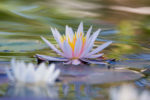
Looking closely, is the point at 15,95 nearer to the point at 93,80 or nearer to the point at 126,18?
the point at 93,80

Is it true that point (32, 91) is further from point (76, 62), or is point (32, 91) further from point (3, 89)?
point (76, 62)

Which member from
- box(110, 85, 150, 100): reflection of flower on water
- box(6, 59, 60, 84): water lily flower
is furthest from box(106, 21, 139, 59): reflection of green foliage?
box(6, 59, 60, 84): water lily flower

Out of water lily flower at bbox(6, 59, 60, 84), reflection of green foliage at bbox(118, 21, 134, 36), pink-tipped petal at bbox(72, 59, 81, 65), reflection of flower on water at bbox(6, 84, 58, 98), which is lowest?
reflection of flower on water at bbox(6, 84, 58, 98)

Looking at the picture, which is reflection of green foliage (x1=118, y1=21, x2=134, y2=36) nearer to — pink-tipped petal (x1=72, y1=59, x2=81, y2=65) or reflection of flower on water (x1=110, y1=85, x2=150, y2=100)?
pink-tipped petal (x1=72, y1=59, x2=81, y2=65)

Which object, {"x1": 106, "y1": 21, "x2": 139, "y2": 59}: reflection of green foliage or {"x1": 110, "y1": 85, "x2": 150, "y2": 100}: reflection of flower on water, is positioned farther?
{"x1": 106, "y1": 21, "x2": 139, "y2": 59}: reflection of green foliage

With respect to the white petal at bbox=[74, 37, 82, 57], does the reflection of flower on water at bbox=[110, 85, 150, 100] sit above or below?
below

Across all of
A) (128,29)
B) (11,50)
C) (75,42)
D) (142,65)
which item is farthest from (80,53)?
(128,29)

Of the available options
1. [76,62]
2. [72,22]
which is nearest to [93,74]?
[76,62]

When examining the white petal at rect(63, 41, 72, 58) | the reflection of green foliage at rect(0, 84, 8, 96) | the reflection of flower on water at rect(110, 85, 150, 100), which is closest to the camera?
the reflection of flower on water at rect(110, 85, 150, 100)
